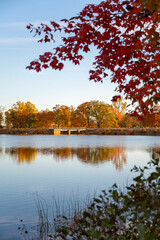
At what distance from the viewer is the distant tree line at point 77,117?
7800 cm

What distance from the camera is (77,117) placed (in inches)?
3194

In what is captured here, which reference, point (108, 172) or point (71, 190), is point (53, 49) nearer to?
point (71, 190)

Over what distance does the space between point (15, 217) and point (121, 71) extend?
447cm

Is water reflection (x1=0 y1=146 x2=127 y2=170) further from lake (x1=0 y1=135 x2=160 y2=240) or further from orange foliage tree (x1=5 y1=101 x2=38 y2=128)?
orange foliage tree (x1=5 y1=101 x2=38 y2=128)

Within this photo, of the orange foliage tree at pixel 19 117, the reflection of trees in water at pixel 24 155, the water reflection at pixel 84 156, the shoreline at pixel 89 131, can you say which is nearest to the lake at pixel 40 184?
the reflection of trees in water at pixel 24 155

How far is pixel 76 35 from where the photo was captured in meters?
5.76

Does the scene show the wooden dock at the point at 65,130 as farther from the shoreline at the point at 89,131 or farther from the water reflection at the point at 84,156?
the water reflection at the point at 84,156

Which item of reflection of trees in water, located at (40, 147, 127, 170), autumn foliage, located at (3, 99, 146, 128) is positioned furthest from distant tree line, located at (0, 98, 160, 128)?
reflection of trees in water, located at (40, 147, 127, 170)

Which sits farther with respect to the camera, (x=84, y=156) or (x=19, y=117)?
(x=19, y=117)

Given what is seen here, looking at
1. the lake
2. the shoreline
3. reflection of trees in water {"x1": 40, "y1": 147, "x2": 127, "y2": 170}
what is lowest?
the lake

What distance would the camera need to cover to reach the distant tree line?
78.0 m

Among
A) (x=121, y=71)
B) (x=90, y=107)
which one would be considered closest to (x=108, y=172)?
(x=121, y=71)

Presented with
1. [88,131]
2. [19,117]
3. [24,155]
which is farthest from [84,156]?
[19,117]

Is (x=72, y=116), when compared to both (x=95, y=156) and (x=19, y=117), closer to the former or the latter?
(x=19, y=117)
